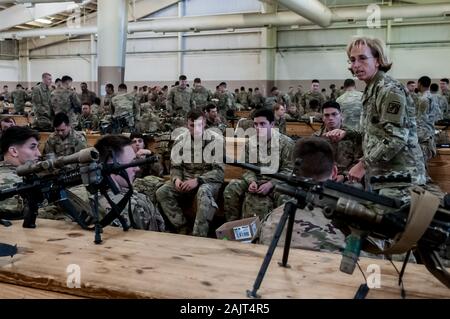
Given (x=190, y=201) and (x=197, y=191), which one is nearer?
(x=197, y=191)

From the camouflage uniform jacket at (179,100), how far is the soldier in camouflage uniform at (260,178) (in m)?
6.90

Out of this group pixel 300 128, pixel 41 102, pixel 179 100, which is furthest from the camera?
pixel 179 100

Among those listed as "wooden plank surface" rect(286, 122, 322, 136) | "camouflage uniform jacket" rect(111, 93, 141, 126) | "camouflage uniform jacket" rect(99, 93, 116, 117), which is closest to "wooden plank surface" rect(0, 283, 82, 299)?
"wooden plank surface" rect(286, 122, 322, 136)

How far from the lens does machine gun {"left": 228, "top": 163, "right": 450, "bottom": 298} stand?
1.17 m

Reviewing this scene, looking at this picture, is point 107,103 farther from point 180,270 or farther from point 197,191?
point 180,270

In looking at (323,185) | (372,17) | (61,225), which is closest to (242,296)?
(323,185)

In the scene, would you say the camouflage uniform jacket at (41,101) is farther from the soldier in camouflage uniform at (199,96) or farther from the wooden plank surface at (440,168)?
the wooden plank surface at (440,168)

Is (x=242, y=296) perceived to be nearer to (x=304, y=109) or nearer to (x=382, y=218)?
(x=382, y=218)

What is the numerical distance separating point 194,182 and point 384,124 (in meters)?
2.79

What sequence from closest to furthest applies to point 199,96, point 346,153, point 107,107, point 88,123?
point 346,153 < point 88,123 < point 107,107 < point 199,96

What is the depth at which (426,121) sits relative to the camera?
6645mm

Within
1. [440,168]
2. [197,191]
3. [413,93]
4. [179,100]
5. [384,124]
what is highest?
[413,93]

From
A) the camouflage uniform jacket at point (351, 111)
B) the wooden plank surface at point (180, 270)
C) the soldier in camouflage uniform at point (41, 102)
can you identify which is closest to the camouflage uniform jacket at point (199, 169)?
the camouflage uniform jacket at point (351, 111)

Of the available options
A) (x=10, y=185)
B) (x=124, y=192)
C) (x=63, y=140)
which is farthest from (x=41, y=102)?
(x=124, y=192)
